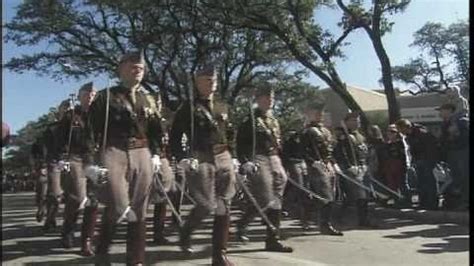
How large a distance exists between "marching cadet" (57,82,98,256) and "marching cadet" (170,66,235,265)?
59.3 inches

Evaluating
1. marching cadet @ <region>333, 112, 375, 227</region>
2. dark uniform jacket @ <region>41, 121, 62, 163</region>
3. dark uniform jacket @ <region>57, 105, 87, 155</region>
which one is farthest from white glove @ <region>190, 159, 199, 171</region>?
marching cadet @ <region>333, 112, 375, 227</region>

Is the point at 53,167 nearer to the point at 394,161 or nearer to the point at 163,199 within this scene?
the point at 163,199

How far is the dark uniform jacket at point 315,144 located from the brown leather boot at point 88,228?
2.55 meters

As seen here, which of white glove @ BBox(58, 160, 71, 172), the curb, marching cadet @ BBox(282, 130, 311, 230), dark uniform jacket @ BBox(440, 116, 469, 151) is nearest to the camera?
white glove @ BBox(58, 160, 71, 172)

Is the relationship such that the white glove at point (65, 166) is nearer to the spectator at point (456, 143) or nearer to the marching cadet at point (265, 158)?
the marching cadet at point (265, 158)

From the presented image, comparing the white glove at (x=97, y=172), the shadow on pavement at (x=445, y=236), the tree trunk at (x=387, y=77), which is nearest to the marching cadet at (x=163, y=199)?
the white glove at (x=97, y=172)

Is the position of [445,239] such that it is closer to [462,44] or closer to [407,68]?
[462,44]

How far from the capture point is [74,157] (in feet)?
22.3

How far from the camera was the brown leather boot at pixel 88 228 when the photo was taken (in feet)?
20.6

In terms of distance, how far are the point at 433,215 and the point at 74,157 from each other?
5056 millimetres

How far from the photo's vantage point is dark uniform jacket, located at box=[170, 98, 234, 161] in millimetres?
5371

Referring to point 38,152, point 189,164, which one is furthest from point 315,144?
point 38,152

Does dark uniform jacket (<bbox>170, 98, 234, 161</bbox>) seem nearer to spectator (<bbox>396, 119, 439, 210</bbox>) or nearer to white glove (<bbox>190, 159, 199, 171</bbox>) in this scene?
white glove (<bbox>190, 159, 199, 171</bbox>)

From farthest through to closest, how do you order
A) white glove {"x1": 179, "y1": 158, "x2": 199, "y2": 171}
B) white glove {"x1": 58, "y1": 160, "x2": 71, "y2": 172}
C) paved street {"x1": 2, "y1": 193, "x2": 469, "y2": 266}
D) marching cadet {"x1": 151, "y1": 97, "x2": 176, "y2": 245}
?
1. marching cadet {"x1": 151, "y1": 97, "x2": 176, "y2": 245}
2. white glove {"x1": 58, "y1": 160, "x2": 71, "y2": 172}
3. paved street {"x1": 2, "y1": 193, "x2": 469, "y2": 266}
4. white glove {"x1": 179, "y1": 158, "x2": 199, "y2": 171}
